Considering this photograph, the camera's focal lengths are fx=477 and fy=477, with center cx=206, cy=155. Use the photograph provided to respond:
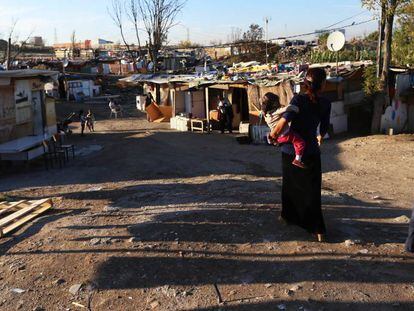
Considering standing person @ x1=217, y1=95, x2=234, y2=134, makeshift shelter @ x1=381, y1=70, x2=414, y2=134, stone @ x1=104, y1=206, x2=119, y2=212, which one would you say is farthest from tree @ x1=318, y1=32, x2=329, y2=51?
stone @ x1=104, y1=206, x2=119, y2=212

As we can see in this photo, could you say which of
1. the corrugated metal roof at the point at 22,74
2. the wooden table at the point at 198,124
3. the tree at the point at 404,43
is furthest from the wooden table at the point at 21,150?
the tree at the point at 404,43

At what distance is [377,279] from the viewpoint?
3746 mm

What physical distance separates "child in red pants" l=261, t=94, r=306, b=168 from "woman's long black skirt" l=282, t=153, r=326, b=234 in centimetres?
9

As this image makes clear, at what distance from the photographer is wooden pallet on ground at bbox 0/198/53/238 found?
5789 millimetres

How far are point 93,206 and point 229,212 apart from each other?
2.42 metres

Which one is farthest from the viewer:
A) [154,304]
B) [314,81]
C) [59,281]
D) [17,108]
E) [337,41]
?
[337,41]

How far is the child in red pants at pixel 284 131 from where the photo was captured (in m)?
4.41

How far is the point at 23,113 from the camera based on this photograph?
14.6 metres

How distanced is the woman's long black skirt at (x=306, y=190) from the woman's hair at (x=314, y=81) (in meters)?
0.58

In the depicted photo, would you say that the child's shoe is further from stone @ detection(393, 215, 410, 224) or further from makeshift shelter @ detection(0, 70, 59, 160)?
makeshift shelter @ detection(0, 70, 59, 160)

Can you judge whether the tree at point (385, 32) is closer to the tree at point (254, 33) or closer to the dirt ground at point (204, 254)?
the dirt ground at point (204, 254)

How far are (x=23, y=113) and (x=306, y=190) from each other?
1215 cm

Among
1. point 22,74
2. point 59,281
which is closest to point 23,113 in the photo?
point 22,74

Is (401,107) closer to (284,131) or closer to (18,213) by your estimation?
(284,131)
